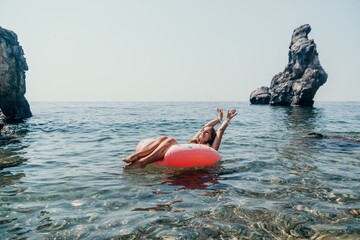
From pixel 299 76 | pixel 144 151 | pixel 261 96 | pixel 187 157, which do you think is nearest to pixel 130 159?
pixel 144 151

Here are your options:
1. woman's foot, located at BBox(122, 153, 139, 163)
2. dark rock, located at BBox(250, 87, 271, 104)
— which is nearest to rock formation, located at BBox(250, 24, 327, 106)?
dark rock, located at BBox(250, 87, 271, 104)

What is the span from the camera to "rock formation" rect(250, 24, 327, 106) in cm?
6284

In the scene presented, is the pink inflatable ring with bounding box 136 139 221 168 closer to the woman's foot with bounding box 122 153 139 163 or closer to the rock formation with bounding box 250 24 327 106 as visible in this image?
the woman's foot with bounding box 122 153 139 163

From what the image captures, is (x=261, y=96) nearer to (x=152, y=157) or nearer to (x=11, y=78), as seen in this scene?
(x=11, y=78)

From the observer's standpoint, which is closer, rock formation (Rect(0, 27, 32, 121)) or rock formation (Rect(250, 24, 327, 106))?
rock formation (Rect(0, 27, 32, 121))

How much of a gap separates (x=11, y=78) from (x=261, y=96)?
67689 mm

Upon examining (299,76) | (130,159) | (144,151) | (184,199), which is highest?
(299,76)

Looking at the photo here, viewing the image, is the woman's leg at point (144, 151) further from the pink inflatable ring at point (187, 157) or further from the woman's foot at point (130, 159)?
the pink inflatable ring at point (187, 157)

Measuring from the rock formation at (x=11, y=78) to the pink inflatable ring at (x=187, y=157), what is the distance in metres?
29.4

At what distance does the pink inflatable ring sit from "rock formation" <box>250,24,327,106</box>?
61715 mm

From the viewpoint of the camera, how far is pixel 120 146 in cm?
1278

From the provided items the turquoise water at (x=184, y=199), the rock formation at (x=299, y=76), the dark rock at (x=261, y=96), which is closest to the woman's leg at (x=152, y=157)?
the turquoise water at (x=184, y=199)

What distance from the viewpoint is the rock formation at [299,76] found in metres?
62.8

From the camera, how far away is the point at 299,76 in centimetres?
6888
